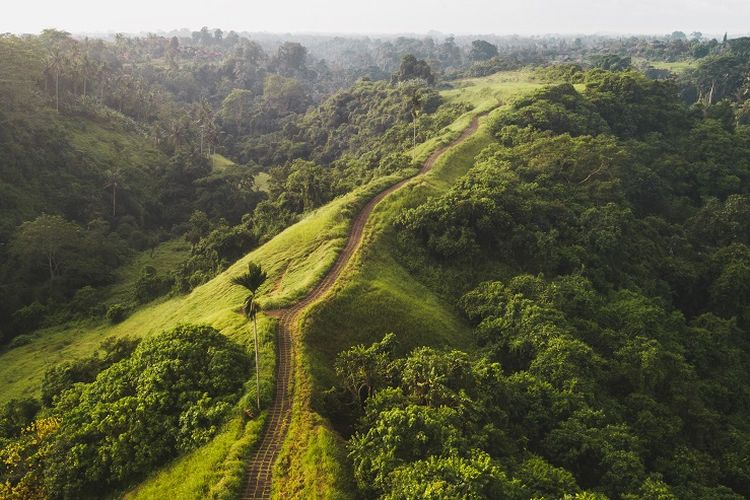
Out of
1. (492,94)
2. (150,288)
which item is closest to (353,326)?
(150,288)

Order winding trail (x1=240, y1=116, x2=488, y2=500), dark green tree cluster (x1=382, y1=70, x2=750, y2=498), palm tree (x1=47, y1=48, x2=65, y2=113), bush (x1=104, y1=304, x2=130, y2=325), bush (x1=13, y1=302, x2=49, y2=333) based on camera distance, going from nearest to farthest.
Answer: winding trail (x1=240, y1=116, x2=488, y2=500)
dark green tree cluster (x1=382, y1=70, x2=750, y2=498)
bush (x1=104, y1=304, x2=130, y2=325)
bush (x1=13, y1=302, x2=49, y2=333)
palm tree (x1=47, y1=48, x2=65, y2=113)

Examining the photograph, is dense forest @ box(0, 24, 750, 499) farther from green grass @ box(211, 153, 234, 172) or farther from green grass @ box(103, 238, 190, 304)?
green grass @ box(211, 153, 234, 172)

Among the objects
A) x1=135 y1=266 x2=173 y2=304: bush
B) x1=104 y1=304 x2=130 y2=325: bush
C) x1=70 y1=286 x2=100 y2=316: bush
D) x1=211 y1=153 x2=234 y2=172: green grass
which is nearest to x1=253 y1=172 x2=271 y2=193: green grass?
x1=211 y1=153 x2=234 y2=172: green grass

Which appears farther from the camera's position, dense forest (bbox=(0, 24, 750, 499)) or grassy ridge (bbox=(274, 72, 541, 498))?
dense forest (bbox=(0, 24, 750, 499))

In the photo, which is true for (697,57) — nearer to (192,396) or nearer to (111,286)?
(111,286)

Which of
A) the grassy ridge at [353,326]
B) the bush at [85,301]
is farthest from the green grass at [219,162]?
the grassy ridge at [353,326]

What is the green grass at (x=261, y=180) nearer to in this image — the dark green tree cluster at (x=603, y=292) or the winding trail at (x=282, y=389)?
the dark green tree cluster at (x=603, y=292)
